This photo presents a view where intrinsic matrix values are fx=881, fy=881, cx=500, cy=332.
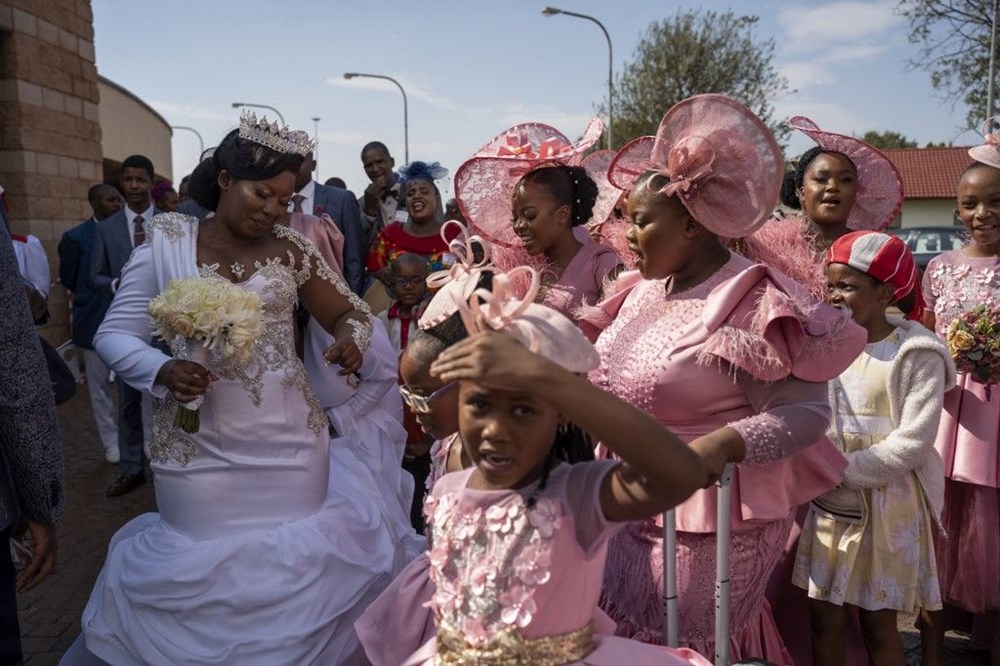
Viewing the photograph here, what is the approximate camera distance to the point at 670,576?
2.27 metres

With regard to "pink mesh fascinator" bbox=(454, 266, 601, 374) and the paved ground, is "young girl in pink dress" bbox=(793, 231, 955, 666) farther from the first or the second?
"pink mesh fascinator" bbox=(454, 266, 601, 374)

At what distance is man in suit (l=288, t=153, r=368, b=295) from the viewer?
7.26m

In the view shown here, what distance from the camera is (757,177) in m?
2.48

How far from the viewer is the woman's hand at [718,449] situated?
6.93 feet

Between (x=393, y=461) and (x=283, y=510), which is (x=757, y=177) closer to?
(x=283, y=510)

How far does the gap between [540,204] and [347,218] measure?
3.94m

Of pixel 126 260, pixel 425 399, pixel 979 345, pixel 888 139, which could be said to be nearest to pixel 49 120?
pixel 126 260

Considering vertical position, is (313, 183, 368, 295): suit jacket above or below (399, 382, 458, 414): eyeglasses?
above

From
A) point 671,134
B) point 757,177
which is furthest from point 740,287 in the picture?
point 671,134

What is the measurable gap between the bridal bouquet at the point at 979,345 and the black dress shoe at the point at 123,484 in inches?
237

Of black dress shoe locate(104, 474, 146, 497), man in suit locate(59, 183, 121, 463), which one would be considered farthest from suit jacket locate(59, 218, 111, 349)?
black dress shoe locate(104, 474, 146, 497)

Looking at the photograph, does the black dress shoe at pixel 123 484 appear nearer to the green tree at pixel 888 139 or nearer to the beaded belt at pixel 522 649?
the beaded belt at pixel 522 649

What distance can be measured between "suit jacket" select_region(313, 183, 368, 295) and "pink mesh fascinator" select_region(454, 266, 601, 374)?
18.5 ft

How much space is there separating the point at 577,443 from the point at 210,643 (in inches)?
76.2
